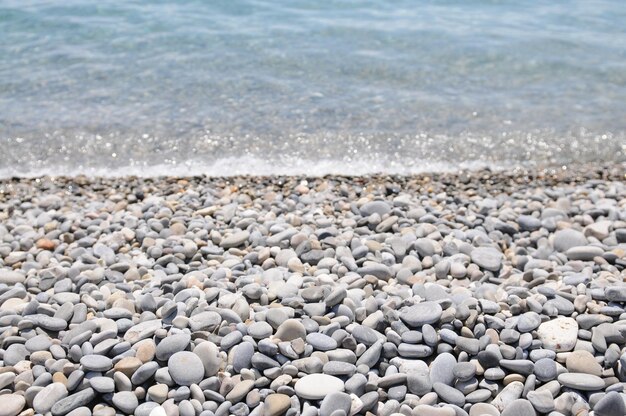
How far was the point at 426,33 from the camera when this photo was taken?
852cm

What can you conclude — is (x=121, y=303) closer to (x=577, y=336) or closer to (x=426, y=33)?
(x=577, y=336)

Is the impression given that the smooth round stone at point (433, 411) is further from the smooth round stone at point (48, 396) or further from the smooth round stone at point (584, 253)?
the smooth round stone at point (584, 253)

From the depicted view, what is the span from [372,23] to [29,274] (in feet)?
21.9

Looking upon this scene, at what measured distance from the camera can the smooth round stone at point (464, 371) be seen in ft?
8.39

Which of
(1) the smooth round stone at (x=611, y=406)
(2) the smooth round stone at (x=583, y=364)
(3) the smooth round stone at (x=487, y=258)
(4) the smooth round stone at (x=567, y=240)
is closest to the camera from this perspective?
(1) the smooth round stone at (x=611, y=406)

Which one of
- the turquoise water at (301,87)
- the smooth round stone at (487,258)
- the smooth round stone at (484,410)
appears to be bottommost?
the smooth round stone at (484,410)

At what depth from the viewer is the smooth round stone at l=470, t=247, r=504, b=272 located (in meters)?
3.50

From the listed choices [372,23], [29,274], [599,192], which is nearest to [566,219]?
[599,192]

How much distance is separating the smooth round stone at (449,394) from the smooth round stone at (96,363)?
131 cm

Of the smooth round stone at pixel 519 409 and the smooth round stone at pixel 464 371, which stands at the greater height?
the smooth round stone at pixel 464 371

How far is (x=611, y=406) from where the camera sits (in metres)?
2.38

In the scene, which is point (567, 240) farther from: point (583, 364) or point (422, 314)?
point (422, 314)

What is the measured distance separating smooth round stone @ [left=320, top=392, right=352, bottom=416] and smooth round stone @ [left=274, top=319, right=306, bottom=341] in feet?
1.25

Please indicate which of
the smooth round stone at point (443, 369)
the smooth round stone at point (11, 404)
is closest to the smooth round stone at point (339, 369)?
the smooth round stone at point (443, 369)
